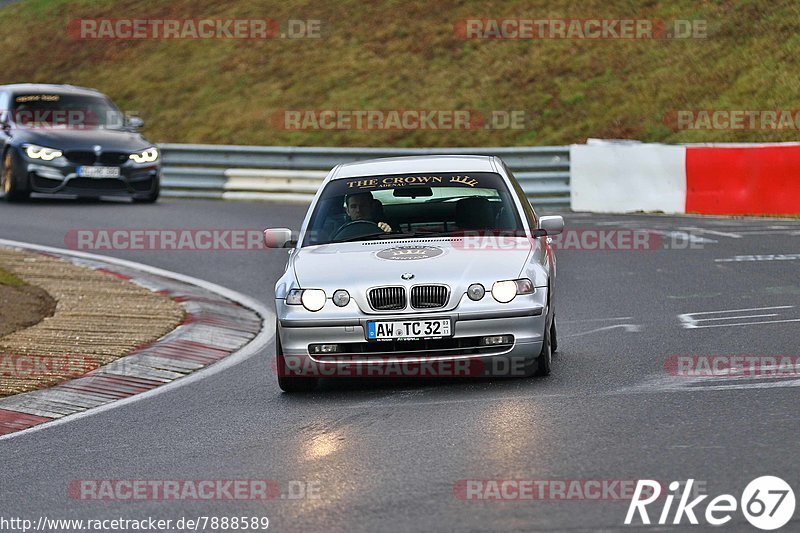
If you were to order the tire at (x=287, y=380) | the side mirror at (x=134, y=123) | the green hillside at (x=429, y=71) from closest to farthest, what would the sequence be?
the tire at (x=287, y=380) < the side mirror at (x=134, y=123) < the green hillside at (x=429, y=71)

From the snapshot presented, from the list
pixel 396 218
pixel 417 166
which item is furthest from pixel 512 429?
pixel 417 166

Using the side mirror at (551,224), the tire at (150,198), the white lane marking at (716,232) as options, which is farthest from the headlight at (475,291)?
the tire at (150,198)

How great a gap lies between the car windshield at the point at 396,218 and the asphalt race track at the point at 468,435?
103 cm

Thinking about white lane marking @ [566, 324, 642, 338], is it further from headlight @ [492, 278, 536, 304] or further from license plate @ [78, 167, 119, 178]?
license plate @ [78, 167, 119, 178]

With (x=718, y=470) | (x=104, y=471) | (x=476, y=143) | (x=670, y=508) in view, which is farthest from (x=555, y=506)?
(x=476, y=143)

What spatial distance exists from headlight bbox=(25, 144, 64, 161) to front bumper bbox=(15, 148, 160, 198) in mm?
66

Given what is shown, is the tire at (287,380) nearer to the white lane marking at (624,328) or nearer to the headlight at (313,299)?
the headlight at (313,299)

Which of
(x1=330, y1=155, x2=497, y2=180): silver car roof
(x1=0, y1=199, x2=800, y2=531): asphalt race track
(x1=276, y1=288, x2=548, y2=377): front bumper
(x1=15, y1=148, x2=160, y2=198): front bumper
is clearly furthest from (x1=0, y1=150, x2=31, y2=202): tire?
(x1=276, y1=288, x2=548, y2=377): front bumper

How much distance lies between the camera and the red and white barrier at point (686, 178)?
19.7 m

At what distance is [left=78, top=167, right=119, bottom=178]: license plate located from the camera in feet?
72.5

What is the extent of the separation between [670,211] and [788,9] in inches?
385

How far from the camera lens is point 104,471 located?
24.0 feet

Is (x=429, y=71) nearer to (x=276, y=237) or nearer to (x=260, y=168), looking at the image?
(x=260, y=168)

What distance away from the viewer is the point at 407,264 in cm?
906
